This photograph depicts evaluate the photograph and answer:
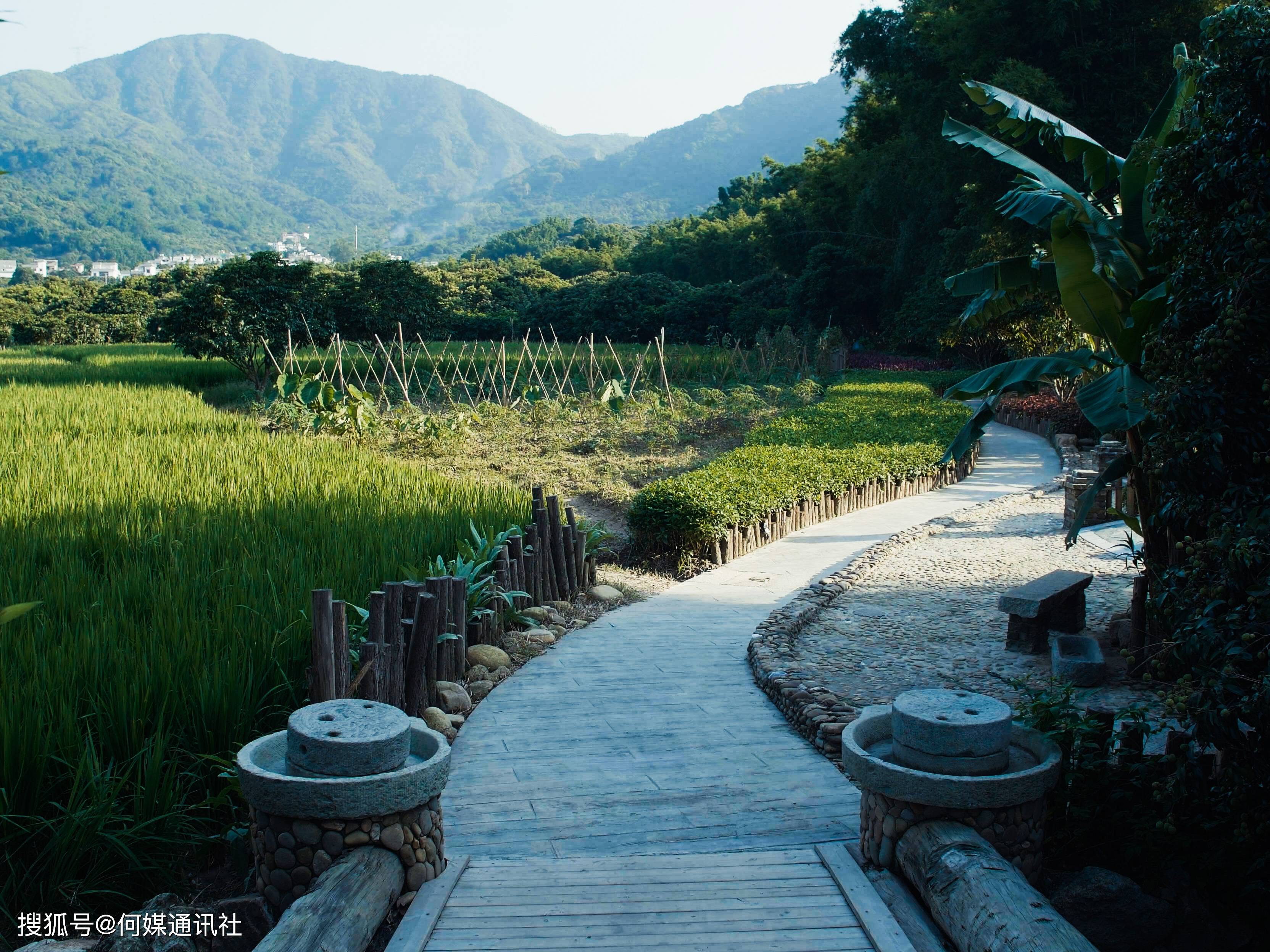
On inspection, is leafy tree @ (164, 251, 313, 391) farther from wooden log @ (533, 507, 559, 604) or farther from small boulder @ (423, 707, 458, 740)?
small boulder @ (423, 707, 458, 740)

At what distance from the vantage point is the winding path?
9.45 ft

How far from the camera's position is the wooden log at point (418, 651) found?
4.75 metres

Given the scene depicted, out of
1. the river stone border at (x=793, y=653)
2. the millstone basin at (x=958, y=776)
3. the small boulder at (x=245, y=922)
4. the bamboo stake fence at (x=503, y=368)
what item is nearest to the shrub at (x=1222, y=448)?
the millstone basin at (x=958, y=776)

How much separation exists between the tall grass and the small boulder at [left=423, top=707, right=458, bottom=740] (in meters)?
0.77

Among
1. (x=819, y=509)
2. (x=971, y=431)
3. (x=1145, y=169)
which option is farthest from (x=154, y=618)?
(x=819, y=509)

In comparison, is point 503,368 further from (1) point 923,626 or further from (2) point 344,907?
(2) point 344,907

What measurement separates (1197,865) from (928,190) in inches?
1209

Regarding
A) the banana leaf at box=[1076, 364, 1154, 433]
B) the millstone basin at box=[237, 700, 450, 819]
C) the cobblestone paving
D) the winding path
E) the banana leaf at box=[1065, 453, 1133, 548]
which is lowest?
the cobblestone paving

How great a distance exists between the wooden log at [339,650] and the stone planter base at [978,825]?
211 cm

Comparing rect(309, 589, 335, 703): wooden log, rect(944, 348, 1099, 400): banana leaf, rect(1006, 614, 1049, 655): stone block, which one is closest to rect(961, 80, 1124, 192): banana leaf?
rect(944, 348, 1099, 400): banana leaf

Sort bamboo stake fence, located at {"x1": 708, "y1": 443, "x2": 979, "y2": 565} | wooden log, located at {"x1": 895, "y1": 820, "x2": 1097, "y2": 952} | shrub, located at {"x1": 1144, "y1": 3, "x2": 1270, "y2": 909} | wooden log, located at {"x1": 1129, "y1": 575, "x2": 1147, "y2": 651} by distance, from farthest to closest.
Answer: bamboo stake fence, located at {"x1": 708, "y1": 443, "x2": 979, "y2": 565}, wooden log, located at {"x1": 1129, "y1": 575, "x2": 1147, "y2": 651}, shrub, located at {"x1": 1144, "y1": 3, "x2": 1270, "y2": 909}, wooden log, located at {"x1": 895, "y1": 820, "x2": 1097, "y2": 952}

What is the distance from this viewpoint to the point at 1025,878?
115 inches

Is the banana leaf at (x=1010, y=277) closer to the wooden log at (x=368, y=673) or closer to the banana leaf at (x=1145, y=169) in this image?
the banana leaf at (x=1145, y=169)

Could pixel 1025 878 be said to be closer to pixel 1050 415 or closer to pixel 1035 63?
pixel 1050 415
